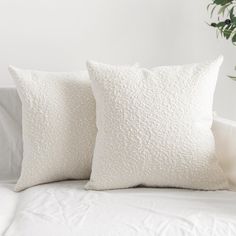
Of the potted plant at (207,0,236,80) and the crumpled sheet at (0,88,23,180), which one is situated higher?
the potted plant at (207,0,236,80)

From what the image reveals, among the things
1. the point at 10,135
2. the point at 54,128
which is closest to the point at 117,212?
the point at 54,128

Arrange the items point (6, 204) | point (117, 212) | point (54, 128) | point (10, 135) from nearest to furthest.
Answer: point (117, 212), point (6, 204), point (54, 128), point (10, 135)

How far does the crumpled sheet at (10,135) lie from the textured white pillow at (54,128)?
17cm

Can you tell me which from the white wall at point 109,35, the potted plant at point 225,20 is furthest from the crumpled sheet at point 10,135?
the potted plant at point 225,20

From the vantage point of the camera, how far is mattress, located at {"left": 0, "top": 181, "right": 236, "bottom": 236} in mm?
1213

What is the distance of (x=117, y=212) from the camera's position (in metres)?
1.32

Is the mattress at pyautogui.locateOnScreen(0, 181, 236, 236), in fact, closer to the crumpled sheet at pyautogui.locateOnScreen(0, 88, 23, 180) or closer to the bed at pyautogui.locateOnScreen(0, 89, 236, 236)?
the bed at pyautogui.locateOnScreen(0, 89, 236, 236)

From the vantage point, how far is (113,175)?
4.92ft

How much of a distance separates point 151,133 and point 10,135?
576 mm

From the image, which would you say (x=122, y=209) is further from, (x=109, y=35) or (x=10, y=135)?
(x=109, y=35)

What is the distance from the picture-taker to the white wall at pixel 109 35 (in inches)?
80.4

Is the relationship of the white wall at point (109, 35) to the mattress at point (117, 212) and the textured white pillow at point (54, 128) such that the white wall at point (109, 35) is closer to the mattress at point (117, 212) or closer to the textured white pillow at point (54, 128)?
the textured white pillow at point (54, 128)

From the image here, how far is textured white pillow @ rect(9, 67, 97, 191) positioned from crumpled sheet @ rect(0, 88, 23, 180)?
0.17m

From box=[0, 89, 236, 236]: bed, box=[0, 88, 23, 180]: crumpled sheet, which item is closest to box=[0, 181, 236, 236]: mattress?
box=[0, 89, 236, 236]: bed
